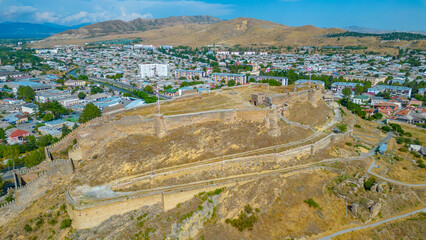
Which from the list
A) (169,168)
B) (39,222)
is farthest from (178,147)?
(39,222)

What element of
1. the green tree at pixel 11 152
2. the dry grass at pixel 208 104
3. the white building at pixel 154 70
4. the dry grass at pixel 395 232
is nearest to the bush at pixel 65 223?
the dry grass at pixel 208 104

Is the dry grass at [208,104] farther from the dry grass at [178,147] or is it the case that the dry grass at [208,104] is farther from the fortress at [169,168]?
the dry grass at [178,147]

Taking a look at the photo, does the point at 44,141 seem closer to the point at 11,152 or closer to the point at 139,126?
the point at 11,152

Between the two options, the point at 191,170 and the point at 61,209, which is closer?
the point at 61,209

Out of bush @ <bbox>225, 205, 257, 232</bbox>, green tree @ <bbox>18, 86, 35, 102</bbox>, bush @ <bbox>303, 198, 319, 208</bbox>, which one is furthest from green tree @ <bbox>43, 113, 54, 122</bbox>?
bush @ <bbox>303, 198, 319, 208</bbox>

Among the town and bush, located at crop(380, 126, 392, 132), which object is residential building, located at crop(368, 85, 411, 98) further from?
bush, located at crop(380, 126, 392, 132)

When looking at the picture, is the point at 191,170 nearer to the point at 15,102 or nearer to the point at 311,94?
the point at 311,94

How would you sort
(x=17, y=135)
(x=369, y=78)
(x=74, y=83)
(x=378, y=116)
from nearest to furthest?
(x=17, y=135) → (x=378, y=116) → (x=369, y=78) → (x=74, y=83)

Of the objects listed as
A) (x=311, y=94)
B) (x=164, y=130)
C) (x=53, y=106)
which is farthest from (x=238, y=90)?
(x=53, y=106)
